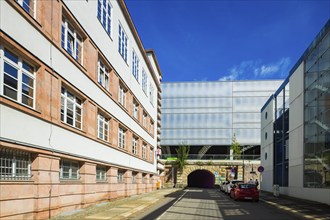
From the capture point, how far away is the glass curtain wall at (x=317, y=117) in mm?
Result: 22984

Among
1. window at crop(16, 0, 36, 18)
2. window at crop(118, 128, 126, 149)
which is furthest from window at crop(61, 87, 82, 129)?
window at crop(118, 128, 126, 149)

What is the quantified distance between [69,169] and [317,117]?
16.4 m

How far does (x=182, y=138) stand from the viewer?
75688mm

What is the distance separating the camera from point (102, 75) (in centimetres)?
2250

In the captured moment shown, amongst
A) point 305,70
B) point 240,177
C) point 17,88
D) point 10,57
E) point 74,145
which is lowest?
point 240,177

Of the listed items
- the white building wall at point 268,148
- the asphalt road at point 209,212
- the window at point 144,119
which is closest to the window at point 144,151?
the window at point 144,119

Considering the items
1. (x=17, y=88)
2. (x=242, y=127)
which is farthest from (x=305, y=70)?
(x=242, y=127)

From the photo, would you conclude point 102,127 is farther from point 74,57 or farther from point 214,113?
point 214,113

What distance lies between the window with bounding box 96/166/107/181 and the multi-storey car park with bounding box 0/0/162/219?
0.19 ft

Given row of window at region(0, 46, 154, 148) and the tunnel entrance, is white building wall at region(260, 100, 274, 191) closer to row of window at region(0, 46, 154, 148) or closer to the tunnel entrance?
Result: row of window at region(0, 46, 154, 148)

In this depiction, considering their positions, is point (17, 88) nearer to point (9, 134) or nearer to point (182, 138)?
point (9, 134)

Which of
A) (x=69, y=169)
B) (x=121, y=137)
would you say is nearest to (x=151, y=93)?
(x=121, y=137)

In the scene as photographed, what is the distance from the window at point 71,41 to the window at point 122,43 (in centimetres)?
821

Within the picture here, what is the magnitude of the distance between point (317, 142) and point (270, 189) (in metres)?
18.7
